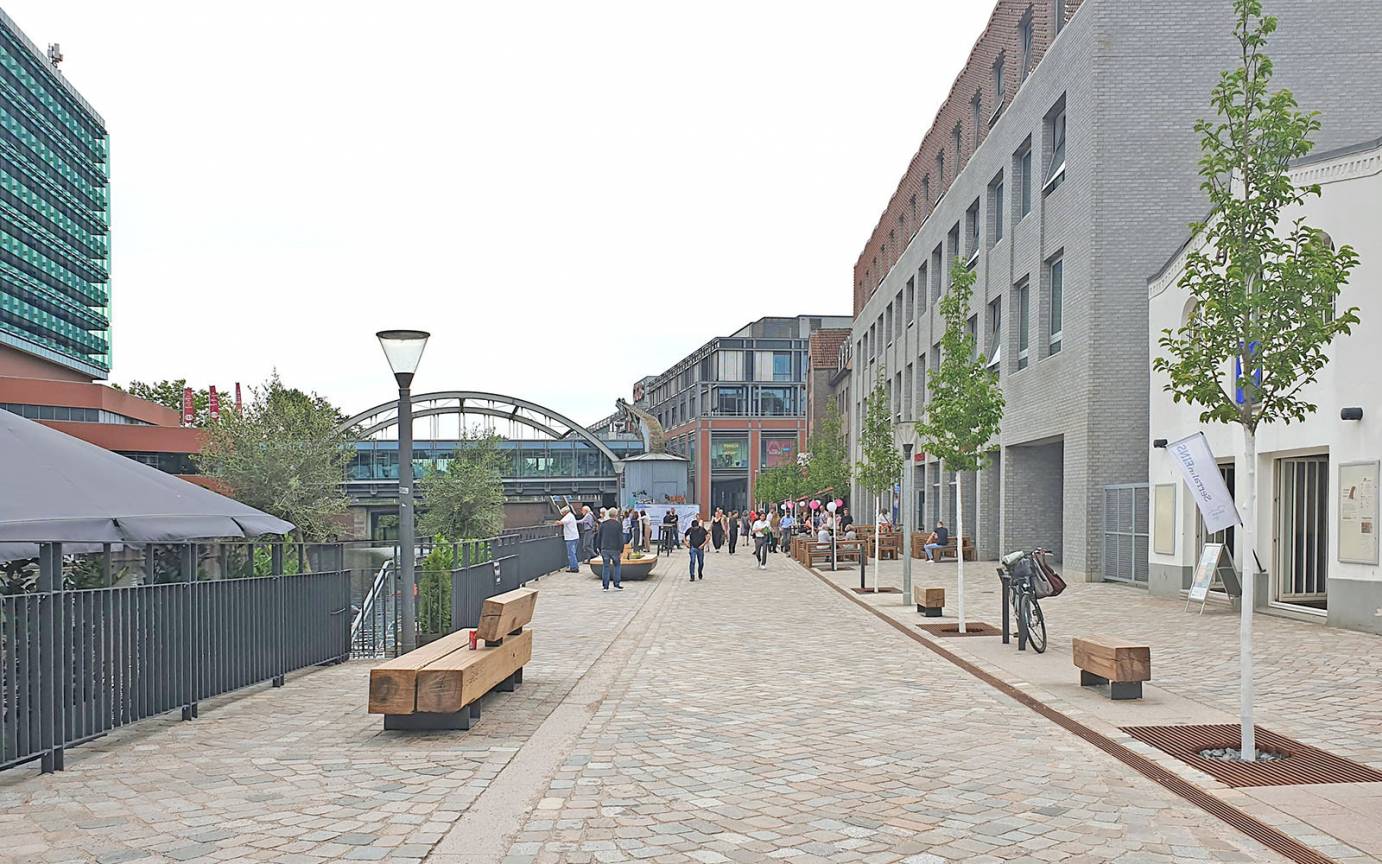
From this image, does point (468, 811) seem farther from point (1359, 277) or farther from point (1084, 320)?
point (1084, 320)

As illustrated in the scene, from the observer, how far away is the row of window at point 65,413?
60406mm

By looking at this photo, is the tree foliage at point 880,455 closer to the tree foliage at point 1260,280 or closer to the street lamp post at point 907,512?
the street lamp post at point 907,512

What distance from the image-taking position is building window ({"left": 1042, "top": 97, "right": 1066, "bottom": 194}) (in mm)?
27500

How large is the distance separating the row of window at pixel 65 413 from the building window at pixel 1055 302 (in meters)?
50.8

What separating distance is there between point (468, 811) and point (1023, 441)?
25.3 metres

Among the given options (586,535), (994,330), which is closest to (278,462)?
(586,535)

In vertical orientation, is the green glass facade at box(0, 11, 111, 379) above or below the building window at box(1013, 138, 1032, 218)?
above

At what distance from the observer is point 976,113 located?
37125mm

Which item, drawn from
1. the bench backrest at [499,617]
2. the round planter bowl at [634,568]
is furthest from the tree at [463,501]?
the bench backrest at [499,617]

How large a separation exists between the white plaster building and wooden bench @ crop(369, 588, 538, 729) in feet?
35.9

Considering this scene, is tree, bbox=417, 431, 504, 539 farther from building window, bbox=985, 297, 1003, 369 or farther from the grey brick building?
the grey brick building

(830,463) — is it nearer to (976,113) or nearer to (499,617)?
(976,113)

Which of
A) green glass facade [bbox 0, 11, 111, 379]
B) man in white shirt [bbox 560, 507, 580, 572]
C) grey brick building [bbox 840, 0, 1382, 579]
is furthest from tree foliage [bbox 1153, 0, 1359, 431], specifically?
green glass facade [bbox 0, 11, 111, 379]

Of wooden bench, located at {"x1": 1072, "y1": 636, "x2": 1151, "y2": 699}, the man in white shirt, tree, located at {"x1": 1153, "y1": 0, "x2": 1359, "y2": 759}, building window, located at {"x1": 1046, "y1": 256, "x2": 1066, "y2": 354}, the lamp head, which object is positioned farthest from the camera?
the man in white shirt
